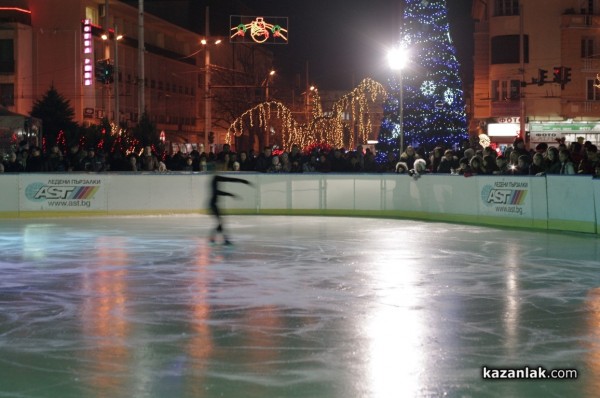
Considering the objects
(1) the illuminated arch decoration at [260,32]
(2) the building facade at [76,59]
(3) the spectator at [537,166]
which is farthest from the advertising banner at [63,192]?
(2) the building facade at [76,59]

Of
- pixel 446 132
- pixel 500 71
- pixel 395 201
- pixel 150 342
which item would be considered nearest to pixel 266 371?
pixel 150 342

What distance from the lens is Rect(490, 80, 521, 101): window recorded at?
56.0m

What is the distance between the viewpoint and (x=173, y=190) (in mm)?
25453

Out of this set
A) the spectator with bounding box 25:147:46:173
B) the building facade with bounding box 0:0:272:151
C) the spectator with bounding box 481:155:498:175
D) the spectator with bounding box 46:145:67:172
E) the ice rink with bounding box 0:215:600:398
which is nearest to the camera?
the ice rink with bounding box 0:215:600:398

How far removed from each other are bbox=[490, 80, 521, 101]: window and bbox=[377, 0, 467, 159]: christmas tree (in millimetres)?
18346

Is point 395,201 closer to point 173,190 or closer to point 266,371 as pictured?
point 173,190

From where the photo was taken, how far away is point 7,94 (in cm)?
5322

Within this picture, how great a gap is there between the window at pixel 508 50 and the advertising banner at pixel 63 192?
37180 mm

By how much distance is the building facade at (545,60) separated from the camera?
55594 millimetres

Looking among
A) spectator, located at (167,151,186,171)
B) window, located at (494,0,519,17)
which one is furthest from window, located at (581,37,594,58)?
spectator, located at (167,151,186,171)

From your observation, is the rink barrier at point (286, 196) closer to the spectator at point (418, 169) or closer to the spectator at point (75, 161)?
the spectator at point (418, 169)

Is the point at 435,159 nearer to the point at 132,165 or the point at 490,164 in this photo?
the point at 490,164

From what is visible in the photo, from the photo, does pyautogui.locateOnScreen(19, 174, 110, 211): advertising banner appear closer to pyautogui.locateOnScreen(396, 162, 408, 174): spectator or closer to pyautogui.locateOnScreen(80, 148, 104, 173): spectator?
pyautogui.locateOnScreen(80, 148, 104, 173): spectator

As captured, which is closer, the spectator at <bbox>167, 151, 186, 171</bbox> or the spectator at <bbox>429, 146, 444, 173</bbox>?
the spectator at <bbox>429, 146, 444, 173</bbox>
